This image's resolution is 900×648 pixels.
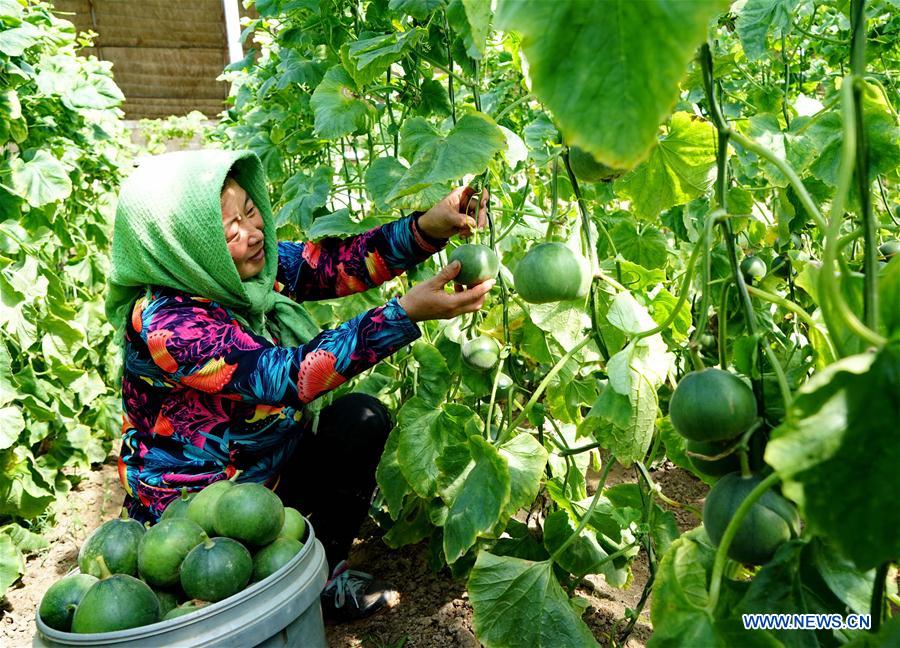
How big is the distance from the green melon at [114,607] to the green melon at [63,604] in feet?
0.13

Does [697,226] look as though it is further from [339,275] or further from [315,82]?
[315,82]

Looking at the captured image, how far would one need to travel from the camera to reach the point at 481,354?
1691mm

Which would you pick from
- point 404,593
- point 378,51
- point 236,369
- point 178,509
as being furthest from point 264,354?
point 404,593

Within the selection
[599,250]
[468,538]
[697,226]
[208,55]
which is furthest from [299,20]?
[208,55]

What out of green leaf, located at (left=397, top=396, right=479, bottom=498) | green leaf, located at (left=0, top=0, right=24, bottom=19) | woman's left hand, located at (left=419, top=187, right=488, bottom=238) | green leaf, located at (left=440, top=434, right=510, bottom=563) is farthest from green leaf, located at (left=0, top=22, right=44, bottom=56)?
green leaf, located at (left=440, top=434, right=510, bottom=563)

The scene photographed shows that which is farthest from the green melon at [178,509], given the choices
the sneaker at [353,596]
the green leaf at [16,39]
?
the green leaf at [16,39]

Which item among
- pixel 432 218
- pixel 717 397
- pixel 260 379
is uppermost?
pixel 717 397

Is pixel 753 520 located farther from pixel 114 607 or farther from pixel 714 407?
pixel 114 607

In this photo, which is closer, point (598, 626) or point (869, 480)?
point (869, 480)

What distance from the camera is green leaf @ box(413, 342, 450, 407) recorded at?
180cm

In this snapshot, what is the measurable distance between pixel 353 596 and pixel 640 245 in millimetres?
1284

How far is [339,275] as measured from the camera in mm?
2240

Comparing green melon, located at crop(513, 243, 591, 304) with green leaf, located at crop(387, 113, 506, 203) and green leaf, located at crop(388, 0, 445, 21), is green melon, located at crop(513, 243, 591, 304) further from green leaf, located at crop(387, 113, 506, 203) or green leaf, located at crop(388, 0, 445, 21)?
green leaf, located at crop(388, 0, 445, 21)

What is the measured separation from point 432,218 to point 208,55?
720 cm
